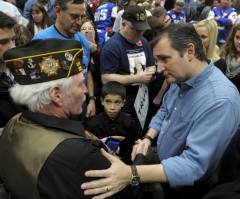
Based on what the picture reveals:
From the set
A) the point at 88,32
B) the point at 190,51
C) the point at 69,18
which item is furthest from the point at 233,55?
the point at 190,51

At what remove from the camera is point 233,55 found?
4.38m

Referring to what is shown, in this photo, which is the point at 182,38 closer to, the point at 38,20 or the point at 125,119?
the point at 125,119

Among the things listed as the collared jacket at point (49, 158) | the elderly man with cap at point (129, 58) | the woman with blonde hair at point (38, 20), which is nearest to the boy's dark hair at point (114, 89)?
the elderly man with cap at point (129, 58)

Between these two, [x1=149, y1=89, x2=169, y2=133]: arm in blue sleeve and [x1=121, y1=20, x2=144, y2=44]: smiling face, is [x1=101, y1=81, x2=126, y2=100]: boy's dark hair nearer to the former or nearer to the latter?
[x1=121, y1=20, x2=144, y2=44]: smiling face

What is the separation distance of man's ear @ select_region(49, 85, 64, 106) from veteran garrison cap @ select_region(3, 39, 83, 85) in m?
0.05

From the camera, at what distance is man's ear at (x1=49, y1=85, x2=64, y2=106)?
5.74ft

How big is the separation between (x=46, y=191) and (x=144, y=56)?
8.63 feet

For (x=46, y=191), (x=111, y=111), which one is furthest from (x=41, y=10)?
(x=46, y=191)

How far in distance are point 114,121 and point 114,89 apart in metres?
0.31

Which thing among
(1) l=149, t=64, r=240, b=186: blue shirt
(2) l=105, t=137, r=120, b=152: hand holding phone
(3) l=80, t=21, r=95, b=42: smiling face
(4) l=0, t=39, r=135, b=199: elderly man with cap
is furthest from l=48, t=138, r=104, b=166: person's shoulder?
(3) l=80, t=21, r=95, b=42: smiling face

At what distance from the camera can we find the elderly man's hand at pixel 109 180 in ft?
5.19

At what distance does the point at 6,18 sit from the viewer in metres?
Answer: 2.57

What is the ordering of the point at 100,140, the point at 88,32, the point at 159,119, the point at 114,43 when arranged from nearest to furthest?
the point at 100,140 → the point at 159,119 → the point at 114,43 → the point at 88,32

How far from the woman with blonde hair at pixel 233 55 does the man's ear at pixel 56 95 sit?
278cm
